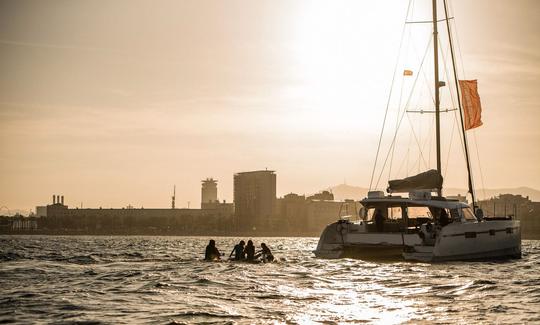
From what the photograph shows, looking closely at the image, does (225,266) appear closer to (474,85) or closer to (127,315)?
(127,315)

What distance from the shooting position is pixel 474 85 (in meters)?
49.6

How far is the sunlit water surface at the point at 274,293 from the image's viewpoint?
21.4m

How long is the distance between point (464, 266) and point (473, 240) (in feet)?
12.7

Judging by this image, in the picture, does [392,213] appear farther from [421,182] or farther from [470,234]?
[470,234]

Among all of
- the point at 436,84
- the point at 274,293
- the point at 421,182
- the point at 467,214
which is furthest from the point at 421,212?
the point at 274,293

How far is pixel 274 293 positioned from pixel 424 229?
14498 mm

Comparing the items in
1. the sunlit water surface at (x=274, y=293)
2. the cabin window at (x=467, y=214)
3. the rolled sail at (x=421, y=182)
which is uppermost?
the rolled sail at (x=421, y=182)

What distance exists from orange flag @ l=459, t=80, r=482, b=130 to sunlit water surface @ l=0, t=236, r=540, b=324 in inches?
519

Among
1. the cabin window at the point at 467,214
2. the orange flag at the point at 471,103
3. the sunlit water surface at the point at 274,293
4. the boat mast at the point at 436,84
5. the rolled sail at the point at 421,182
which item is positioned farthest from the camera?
the orange flag at the point at 471,103

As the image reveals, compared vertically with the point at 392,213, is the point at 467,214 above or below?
below

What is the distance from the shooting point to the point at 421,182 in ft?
144

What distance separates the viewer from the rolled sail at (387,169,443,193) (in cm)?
4369

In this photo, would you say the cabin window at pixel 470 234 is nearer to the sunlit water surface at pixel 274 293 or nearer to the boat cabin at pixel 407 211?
the boat cabin at pixel 407 211

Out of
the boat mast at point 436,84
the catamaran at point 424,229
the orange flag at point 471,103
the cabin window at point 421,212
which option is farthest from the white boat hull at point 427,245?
the orange flag at point 471,103
